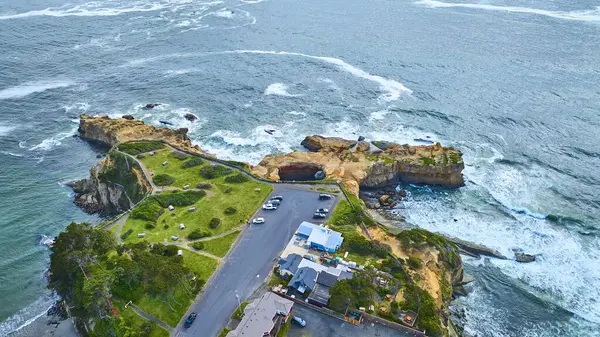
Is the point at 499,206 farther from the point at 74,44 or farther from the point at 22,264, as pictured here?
the point at 74,44

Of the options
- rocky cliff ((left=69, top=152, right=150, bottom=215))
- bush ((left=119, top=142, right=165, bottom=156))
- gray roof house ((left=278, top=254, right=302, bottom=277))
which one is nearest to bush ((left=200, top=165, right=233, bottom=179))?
rocky cliff ((left=69, top=152, right=150, bottom=215))

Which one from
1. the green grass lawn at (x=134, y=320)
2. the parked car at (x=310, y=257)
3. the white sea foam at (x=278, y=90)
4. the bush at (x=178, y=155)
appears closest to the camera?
the green grass lawn at (x=134, y=320)

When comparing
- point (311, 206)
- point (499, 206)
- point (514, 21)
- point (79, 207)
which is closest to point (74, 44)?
point (79, 207)

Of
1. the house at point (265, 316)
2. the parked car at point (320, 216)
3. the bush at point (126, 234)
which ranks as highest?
the house at point (265, 316)

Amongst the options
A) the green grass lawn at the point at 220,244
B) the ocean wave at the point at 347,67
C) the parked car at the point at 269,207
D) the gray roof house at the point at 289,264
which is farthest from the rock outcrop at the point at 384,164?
the ocean wave at the point at 347,67

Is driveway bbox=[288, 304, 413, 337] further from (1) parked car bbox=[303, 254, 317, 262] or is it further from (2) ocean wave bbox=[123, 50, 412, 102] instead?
(2) ocean wave bbox=[123, 50, 412, 102]

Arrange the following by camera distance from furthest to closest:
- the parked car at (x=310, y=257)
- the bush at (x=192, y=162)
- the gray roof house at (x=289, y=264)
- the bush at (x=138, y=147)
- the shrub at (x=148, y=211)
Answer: the bush at (x=138, y=147) → the bush at (x=192, y=162) → the shrub at (x=148, y=211) → the parked car at (x=310, y=257) → the gray roof house at (x=289, y=264)

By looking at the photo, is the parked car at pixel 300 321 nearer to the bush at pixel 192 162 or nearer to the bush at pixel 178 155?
the bush at pixel 192 162
